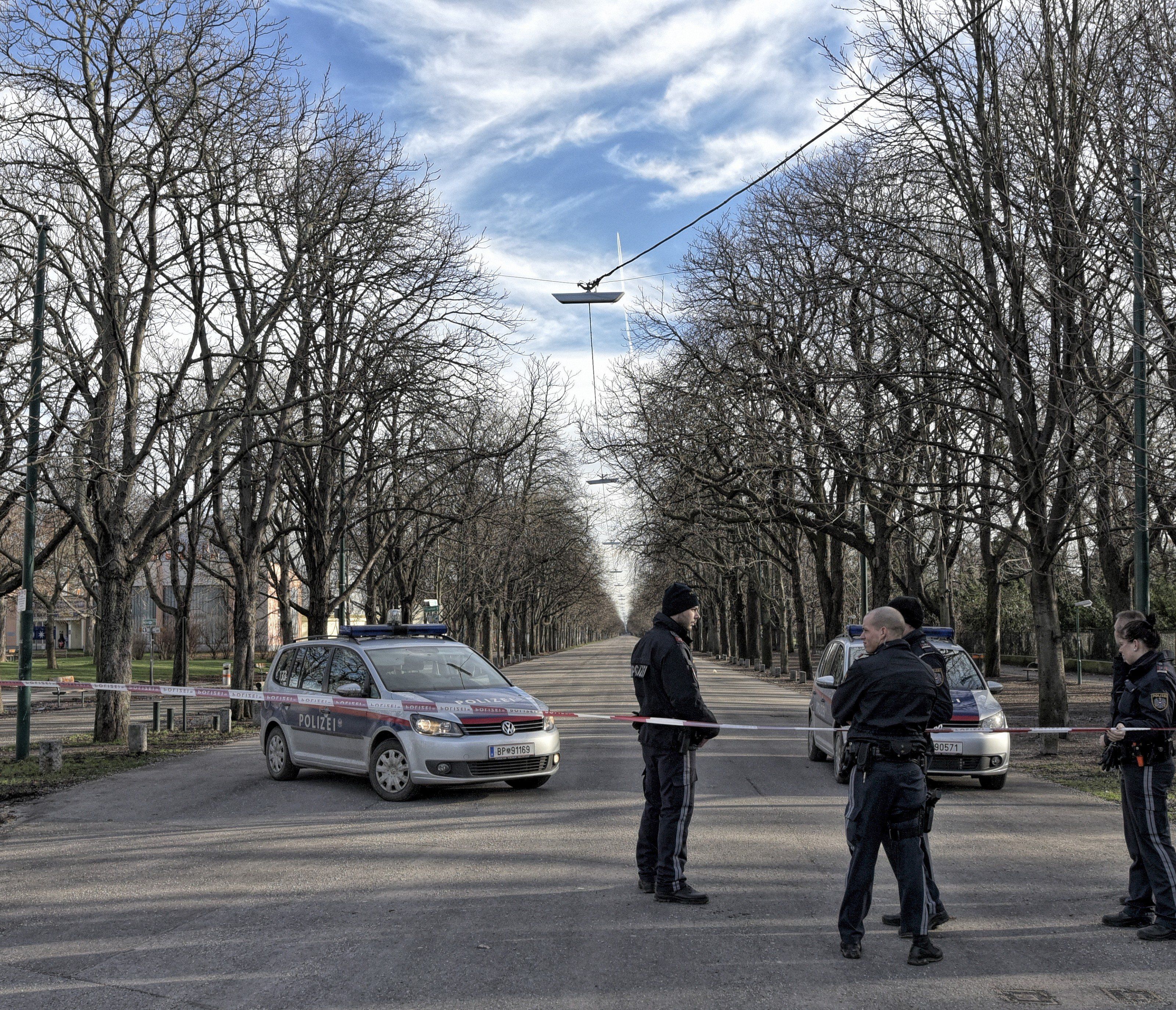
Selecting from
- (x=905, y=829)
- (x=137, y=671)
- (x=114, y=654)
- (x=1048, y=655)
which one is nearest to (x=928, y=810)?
(x=905, y=829)

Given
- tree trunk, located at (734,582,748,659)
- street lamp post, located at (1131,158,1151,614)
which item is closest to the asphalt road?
street lamp post, located at (1131,158,1151,614)

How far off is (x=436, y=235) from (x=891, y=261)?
28.1ft

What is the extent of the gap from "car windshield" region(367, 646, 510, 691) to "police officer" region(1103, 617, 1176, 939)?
7285 mm

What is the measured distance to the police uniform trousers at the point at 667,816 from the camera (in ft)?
23.2

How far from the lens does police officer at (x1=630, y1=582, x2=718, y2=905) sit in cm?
709

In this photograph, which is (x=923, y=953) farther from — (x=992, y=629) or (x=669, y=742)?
(x=992, y=629)

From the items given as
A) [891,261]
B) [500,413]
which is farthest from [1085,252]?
[500,413]

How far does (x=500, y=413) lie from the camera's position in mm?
40500

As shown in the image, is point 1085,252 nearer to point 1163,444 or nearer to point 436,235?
point 1163,444

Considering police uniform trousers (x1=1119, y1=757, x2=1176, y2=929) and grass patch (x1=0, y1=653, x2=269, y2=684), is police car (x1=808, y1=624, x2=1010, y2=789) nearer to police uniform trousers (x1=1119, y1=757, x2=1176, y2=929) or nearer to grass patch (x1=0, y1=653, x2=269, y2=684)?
police uniform trousers (x1=1119, y1=757, x2=1176, y2=929)

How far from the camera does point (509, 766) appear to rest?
456 inches

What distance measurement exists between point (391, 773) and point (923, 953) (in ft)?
22.9

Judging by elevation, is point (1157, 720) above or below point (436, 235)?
below

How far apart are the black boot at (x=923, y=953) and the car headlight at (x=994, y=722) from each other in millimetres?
7071
